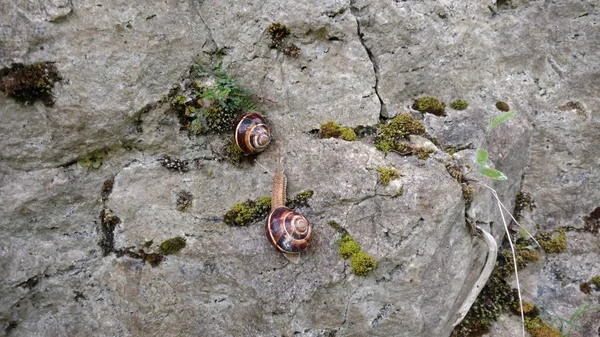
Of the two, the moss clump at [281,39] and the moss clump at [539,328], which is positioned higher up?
the moss clump at [281,39]

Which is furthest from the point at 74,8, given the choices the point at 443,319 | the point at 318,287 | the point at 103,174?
the point at 443,319

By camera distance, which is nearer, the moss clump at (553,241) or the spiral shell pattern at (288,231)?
the spiral shell pattern at (288,231)

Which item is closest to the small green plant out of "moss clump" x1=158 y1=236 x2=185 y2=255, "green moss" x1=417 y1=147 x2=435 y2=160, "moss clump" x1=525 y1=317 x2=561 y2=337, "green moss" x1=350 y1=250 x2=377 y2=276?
"moss clump" x1=158 y1=236 x2=185 y2=255

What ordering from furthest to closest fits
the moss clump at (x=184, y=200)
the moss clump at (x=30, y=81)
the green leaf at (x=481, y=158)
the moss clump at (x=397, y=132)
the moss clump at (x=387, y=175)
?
the moss clump at (x=397, y=132) → the moss clump at (x=184, y=200) → the moss clump at (x=387, y=175) → the green leaf at (x=481, y=158) → the moss clump at (x=30, y=81)

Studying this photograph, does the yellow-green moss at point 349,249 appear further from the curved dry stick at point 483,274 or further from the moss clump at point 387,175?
the curved dry stick at point 483,274

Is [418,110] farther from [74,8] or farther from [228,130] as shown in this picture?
[74,8]

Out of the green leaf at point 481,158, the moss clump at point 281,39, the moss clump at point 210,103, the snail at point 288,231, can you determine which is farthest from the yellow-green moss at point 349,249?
the moss clump at point 281,39

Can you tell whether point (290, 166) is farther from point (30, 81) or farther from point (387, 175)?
point (30, 81)
